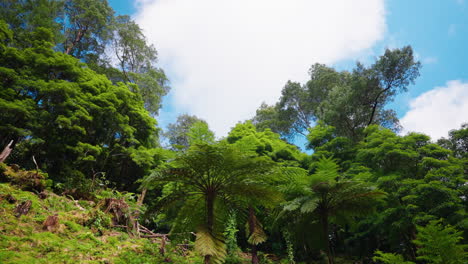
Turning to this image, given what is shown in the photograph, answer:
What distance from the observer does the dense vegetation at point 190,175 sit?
396cm

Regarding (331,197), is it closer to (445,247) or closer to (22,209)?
(445,247)

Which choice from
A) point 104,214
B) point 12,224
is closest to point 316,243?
point 104,214

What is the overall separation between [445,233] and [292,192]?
2660 millimetres

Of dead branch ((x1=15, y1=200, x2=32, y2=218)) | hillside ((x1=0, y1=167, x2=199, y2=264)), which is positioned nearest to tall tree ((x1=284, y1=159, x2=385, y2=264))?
hillside ((x1=0, y1=167, x2=199, y2=264))

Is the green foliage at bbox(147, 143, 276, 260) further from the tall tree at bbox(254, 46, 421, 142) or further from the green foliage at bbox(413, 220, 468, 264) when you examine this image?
the tall tree at bbox(254, 46, 421, 142)

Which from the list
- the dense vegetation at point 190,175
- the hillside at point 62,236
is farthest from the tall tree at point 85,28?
the hillside at point 62,236

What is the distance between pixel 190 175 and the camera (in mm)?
3729

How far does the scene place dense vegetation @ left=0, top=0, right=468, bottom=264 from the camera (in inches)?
156

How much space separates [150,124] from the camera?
41.6ft

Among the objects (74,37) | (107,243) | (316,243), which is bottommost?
(107,243)

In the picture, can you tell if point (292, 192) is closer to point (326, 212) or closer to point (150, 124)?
point (326, 212)

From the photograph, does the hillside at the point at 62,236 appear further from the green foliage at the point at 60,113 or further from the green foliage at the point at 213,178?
the green foliage at the point at 213,178

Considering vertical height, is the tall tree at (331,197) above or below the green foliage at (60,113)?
below

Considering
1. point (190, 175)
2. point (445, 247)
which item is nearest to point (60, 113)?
point (190, 175)
